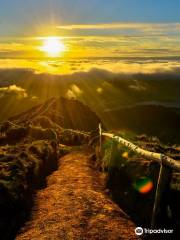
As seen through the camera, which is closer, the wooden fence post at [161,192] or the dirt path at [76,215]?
the wooden fence post at [161,192]

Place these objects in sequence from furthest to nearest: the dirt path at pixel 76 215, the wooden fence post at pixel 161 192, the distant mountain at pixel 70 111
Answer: the distant mountain at pixel 70 111 < the dirt path at pixel 76 215 < the wooden fence post at pixel 161 192

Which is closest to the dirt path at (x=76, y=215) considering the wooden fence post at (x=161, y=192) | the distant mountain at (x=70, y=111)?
the wooden fence post at (x=161, y=192)

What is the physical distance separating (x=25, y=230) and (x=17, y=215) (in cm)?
92

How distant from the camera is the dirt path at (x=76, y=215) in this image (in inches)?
464

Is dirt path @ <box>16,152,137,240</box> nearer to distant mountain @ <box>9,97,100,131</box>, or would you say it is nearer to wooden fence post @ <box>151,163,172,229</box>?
wooden fence post @ <box>151,163,172,229</box>

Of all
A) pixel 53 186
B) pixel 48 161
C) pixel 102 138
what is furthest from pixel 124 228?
pixel 102 138

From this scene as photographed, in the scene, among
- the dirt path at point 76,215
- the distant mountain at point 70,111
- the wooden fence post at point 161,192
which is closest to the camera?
the wooden fence post at point 161,192

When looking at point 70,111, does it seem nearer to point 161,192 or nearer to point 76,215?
point 76,215

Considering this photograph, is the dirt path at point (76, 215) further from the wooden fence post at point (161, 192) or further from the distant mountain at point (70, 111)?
the distant mountain at point (70, 111)

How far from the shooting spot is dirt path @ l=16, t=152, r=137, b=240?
1180 cm

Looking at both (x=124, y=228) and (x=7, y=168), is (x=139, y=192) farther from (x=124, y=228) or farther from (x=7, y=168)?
(x=7, y=168)

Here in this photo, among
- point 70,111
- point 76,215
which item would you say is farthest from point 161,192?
point 70,111

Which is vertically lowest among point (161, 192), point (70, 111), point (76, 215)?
point (76, 215)

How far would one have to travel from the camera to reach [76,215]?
1303 cm
